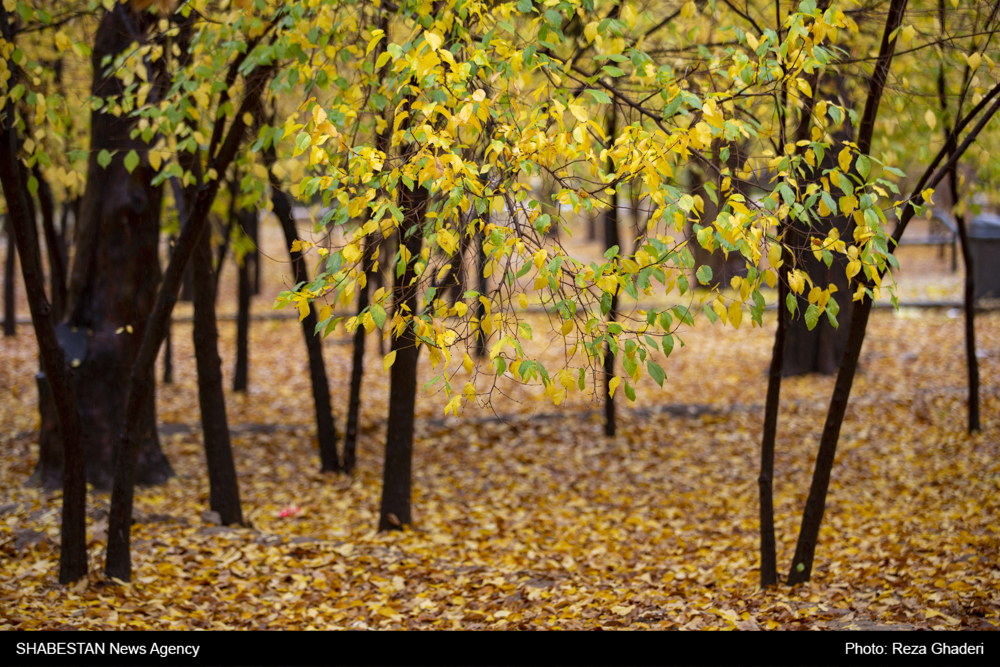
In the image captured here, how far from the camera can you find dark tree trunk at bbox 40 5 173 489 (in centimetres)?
643

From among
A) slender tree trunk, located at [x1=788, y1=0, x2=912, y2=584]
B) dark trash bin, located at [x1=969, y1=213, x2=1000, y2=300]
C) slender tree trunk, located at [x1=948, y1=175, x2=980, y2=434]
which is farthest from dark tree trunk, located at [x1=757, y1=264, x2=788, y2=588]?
dark trash bin, located at [x1=969, y1=213, x2=1000, y2=300]

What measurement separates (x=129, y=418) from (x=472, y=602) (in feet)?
8.17

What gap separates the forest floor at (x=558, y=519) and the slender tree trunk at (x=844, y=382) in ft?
0.99

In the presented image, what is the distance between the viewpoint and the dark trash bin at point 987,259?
48.9 ft

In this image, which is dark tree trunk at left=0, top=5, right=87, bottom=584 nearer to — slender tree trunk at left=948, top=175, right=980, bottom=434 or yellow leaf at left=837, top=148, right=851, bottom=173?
yellow leaf at left=837, top=148, right=851, bottom=173

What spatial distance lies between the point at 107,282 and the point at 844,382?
5.99 metres

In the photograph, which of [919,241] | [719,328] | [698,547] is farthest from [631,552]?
[919,241]

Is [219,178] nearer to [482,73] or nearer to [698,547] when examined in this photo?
[482,73]

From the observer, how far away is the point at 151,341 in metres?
4.54

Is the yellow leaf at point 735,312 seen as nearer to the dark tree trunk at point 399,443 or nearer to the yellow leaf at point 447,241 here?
the yellow leaf at point 447,241

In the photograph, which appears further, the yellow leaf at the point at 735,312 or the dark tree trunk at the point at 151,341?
the dark tree trunk at the point at 151,341

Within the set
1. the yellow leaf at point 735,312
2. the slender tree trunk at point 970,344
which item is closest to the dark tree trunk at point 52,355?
the yellow leaf at point 735,312
